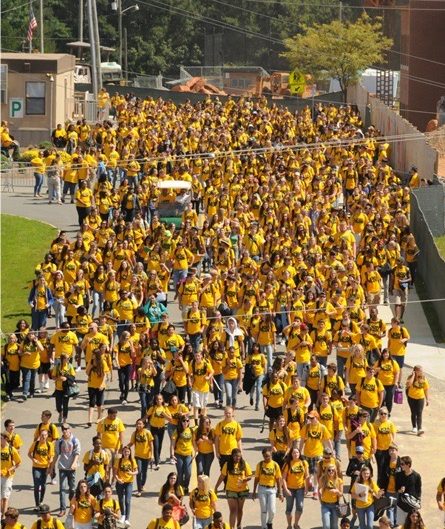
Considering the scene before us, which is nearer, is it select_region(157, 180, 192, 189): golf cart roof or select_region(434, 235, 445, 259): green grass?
select_region(434, 235, 445, 259): green grass

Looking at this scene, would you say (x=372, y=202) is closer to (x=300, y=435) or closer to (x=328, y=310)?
(x=328, y=310)

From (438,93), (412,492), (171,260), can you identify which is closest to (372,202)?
(171,260)

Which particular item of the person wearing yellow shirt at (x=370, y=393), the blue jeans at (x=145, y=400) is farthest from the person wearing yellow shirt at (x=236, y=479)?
the blue jeans at (x=145, y=400)

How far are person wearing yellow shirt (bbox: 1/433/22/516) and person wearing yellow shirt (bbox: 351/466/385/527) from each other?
14.3ft

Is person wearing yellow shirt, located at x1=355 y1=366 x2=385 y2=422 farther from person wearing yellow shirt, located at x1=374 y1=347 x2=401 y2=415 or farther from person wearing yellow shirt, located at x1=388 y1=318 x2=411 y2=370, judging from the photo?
person wearing yellow shirt, located at x1=388 y1=318 x2=411 y2=370

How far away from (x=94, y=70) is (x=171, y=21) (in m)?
45.0

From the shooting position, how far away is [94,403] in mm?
24453

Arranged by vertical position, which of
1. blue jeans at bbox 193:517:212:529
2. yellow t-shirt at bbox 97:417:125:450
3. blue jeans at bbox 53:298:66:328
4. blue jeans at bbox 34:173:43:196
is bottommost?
blue jeans at bbox 193:517:212:529

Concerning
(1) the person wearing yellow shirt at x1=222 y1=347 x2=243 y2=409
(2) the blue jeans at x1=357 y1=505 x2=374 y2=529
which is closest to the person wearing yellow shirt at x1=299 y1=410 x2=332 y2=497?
(2) the blue jeans at x1=357 y1=505 x2=374 y2=529

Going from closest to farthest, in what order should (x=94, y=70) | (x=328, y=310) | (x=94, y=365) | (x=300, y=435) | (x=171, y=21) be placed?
(x=300, y=435) → (x=94, y=365) → (x=328, y=310) → (x=94, y=70) → (x=171, y=21)

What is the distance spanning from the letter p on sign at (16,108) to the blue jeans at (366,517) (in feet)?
102

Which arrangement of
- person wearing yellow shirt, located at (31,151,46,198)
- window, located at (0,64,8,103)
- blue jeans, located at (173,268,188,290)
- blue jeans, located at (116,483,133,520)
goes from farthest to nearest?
window, located at (0,64,8,103) < person wearing yellow shirt, located at (31,151,46,198) < blue jeans, located at (173,268,188,290) < blue jeans, located at (116,483,133,520)

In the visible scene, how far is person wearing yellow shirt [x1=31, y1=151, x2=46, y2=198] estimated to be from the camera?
40475 mm

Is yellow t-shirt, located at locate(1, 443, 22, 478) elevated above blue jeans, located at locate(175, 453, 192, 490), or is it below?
above
